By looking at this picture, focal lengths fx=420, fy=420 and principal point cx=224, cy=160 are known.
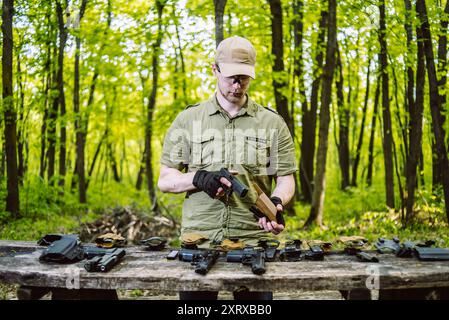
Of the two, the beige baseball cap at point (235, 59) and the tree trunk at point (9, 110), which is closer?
the beige baseball cap at point (235, 59)

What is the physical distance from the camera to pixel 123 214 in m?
9.01

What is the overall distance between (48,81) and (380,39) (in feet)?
31.4

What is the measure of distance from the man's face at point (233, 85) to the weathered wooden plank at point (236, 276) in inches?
47.5

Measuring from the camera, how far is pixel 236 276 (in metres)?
2.59

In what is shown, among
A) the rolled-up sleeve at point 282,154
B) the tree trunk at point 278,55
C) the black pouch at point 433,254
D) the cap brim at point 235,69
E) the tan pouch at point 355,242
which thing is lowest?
the black pouch at point 433,254

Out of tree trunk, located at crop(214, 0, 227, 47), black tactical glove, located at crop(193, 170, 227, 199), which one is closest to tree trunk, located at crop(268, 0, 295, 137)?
tree trunk, located at crop(214, 0, 227, 47)

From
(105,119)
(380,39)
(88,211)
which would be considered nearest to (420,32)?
(380,39)

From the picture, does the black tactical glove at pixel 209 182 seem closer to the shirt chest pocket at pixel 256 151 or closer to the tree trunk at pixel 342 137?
the shirt chest pocket at pixel 256 151

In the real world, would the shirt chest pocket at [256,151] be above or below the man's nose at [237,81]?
below

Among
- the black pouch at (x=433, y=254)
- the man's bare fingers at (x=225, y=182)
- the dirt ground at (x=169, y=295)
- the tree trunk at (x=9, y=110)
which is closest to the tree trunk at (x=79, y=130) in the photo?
the tree trunk at (x=9, y=110)

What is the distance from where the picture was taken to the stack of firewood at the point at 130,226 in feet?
27.1

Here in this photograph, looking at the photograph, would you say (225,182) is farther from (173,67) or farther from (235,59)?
(173,67)

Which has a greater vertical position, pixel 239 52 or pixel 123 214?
pixel 239 52
